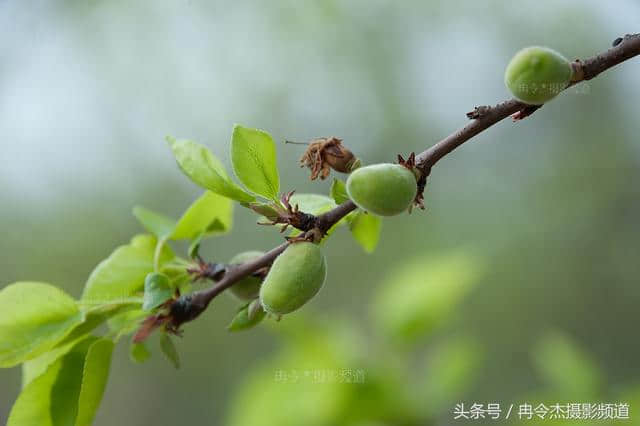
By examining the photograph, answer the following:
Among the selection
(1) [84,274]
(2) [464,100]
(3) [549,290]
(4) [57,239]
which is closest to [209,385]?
(1) [84,274]

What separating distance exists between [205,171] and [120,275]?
15 centimetres

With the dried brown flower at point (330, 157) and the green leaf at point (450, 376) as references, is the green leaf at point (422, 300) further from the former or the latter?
the dried brown flower at point (330, 157)

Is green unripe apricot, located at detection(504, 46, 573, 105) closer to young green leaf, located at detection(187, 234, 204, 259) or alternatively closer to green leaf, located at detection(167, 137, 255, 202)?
green leaf, located at detection(167, 137, 255, 202)

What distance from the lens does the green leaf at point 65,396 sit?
0.55 metres

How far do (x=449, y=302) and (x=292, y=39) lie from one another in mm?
3809

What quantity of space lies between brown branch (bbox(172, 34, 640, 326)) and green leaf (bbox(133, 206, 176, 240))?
0.14m

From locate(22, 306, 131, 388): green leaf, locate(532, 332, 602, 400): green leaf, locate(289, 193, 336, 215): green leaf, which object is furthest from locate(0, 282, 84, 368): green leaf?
locate(532, 332, 602, 400): green leaf

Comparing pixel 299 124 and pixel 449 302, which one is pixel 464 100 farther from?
pixel 449 302

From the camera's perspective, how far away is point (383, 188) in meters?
0.45

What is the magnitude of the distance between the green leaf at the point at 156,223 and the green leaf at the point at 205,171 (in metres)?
0.13

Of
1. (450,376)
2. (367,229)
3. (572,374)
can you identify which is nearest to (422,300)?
(450,376)

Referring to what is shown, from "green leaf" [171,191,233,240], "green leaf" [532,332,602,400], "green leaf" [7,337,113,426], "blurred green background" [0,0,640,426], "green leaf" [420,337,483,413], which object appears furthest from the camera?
"blurred green background" [0,0,640,426]

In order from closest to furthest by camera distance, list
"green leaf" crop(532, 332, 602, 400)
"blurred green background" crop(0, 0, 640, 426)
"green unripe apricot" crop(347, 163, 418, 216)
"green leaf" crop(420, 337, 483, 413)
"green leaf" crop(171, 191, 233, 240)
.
Result: 1. "green unripe apricot" crop(347, 163, 418, 216)
2. "green leaf" crop(171, 191, 233, 240)
3. "green leaf" crop(420, 337, 483, 413)
4. "green leaf" crop(532, 332, 602, 400)
5. "blurred green background" crop(0, 0, 640, 426)

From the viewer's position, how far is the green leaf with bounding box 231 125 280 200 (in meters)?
0.52
